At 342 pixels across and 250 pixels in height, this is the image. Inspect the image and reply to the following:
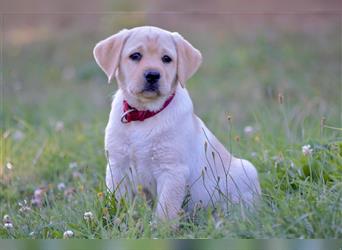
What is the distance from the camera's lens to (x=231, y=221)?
3520 mm

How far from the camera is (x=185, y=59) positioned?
413cm

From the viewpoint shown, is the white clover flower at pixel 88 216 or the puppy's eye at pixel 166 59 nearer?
the white clover flower at pixel 88 216

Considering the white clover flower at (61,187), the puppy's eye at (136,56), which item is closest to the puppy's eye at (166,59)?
the puppy's eye at (136,56)

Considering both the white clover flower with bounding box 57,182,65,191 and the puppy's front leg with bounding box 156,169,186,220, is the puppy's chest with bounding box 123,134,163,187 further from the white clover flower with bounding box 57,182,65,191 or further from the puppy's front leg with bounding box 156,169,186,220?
the white clover flower with bounding box 57,182,65,191

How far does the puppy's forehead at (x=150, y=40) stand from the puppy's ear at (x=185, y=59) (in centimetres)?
5

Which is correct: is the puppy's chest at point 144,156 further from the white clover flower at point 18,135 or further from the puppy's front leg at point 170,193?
the white clover flower at point 18,135

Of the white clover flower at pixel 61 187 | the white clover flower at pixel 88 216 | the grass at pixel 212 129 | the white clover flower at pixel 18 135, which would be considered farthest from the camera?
the white clover flower at pixel 18 135

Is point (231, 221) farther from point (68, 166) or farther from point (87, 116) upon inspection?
point (87, 116)

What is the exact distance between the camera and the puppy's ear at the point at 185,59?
408 centimetres

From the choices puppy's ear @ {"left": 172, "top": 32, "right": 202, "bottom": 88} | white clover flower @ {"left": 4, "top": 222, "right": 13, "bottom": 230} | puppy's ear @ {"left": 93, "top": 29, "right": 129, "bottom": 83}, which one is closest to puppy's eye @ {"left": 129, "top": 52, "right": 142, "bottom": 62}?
puppy's ear @ {"left": 93, "top": 29, "right": 129, "bottom": 83}

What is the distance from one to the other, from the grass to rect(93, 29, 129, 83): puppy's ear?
0.74 m

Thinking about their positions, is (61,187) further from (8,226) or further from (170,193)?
(170,193)

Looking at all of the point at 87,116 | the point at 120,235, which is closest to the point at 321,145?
the point at 120,235

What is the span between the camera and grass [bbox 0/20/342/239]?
142 inches
